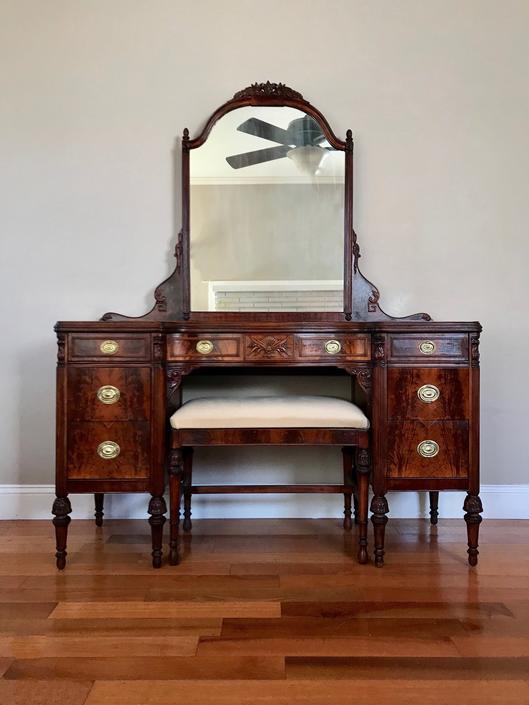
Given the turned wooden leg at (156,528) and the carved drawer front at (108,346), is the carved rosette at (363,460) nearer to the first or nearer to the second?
the turned wooden leg at (156,528)

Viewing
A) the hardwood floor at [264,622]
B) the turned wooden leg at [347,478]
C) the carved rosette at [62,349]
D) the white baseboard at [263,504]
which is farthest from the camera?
the white baseboard at [263,504]

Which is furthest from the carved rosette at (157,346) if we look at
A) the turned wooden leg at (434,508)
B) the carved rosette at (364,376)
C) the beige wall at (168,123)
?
the turned wooden leg at (434,508)

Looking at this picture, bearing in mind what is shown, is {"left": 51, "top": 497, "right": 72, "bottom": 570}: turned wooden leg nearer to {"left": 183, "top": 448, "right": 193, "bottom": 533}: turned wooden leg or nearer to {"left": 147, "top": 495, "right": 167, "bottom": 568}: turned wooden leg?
{"left": 147, "top": 495, "right": 167, "bottom": 568}: turned wooden leg

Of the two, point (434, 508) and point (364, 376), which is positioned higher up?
point (364, 376)

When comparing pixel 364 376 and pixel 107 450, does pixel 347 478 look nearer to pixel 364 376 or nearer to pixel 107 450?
pixel 364 376

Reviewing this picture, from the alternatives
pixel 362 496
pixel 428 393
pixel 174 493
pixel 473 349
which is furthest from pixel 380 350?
pixel 174 493

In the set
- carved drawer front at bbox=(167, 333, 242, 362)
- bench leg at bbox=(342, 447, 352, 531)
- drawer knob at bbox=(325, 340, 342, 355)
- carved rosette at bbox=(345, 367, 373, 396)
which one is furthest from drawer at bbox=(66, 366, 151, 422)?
bench leg at bbox=(342, 447, 352, 531)

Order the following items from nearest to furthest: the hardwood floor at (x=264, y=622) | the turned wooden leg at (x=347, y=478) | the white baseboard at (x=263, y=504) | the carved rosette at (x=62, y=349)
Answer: the hardwood floor at (x=264, y=622)
the carved rosette at (x=62, y=349)
the turned wooden leg at (x=347, y=478)
the white baseboard at (x=263, y=504)

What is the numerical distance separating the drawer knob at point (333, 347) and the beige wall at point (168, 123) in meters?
0.63

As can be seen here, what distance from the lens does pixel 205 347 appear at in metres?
1.90

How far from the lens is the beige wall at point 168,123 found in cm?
239

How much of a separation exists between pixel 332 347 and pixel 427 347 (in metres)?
0.35

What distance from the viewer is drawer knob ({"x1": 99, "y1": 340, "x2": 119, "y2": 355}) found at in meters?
1.84

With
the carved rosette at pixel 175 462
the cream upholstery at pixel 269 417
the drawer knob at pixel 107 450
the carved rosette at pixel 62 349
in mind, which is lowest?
the carved rosette at pixel 175 462
